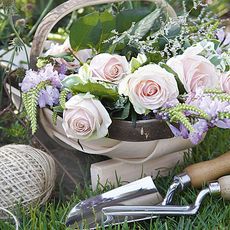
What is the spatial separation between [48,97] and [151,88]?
10.3 inches

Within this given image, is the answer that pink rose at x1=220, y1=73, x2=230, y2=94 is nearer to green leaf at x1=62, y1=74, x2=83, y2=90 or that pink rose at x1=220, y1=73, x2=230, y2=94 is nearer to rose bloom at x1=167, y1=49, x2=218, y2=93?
rose bloom at x1=167, y1=49, x2=218, y2=93

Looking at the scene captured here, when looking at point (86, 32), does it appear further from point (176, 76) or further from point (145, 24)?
point (176, 76)

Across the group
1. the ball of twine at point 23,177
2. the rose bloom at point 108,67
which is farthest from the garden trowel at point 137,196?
the rose bloom at point 108,67

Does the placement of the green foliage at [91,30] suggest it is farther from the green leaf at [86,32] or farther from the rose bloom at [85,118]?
the rose bloom at [85,118]

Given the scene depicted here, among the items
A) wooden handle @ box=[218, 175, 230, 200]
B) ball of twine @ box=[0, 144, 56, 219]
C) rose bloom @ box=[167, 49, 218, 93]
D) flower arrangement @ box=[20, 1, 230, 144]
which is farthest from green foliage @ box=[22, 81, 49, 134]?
wooden handle @ box=[218, 175, 230, 200]

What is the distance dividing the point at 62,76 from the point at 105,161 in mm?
238

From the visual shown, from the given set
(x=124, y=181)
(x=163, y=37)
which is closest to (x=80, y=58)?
(x=163, y=37)

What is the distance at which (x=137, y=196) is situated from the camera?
144 cm

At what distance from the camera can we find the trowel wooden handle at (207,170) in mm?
1483

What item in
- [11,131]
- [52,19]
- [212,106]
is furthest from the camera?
[11,131]

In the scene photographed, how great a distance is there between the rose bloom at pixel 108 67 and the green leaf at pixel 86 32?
127 mm

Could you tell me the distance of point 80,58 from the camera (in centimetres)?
162

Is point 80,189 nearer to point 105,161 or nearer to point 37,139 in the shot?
point 105,161

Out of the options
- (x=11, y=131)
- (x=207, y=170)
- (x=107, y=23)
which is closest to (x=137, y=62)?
(x=107, y=23)
